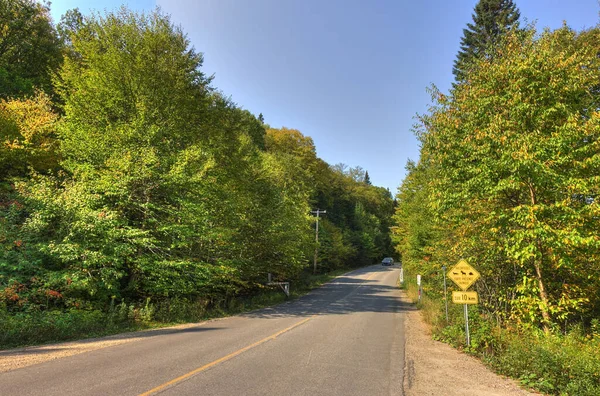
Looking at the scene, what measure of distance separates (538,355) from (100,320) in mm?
11649

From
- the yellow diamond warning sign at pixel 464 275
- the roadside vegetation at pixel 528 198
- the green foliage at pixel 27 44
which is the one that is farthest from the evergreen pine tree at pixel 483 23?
the green foliage at pixel 27 44

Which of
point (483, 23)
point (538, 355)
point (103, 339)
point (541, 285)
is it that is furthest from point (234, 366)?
point (483, 23)

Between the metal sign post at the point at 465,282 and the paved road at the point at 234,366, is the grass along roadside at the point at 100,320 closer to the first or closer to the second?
the paved road at the point at 234,366

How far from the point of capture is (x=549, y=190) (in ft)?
29.2

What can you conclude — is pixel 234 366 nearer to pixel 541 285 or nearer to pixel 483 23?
pixel 541 285

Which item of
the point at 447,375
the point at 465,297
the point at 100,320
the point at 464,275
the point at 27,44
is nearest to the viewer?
the point at 447,375

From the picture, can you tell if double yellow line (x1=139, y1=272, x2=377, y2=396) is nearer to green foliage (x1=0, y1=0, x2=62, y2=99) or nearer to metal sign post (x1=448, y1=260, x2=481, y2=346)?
metal sign post (x1=448, y1=260, x2=481, y2=346)

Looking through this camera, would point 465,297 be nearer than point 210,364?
No

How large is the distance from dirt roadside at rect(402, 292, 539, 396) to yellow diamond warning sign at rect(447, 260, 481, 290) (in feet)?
5.91

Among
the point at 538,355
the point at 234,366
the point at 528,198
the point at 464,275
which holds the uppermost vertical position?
the point at 528,198

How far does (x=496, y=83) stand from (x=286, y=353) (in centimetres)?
933

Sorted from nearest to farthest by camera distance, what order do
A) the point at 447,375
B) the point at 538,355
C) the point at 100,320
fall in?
the point at 538,355
the point at 447,375
the point at 100,320

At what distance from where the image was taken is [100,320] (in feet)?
35.1

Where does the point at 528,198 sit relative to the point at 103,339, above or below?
above
